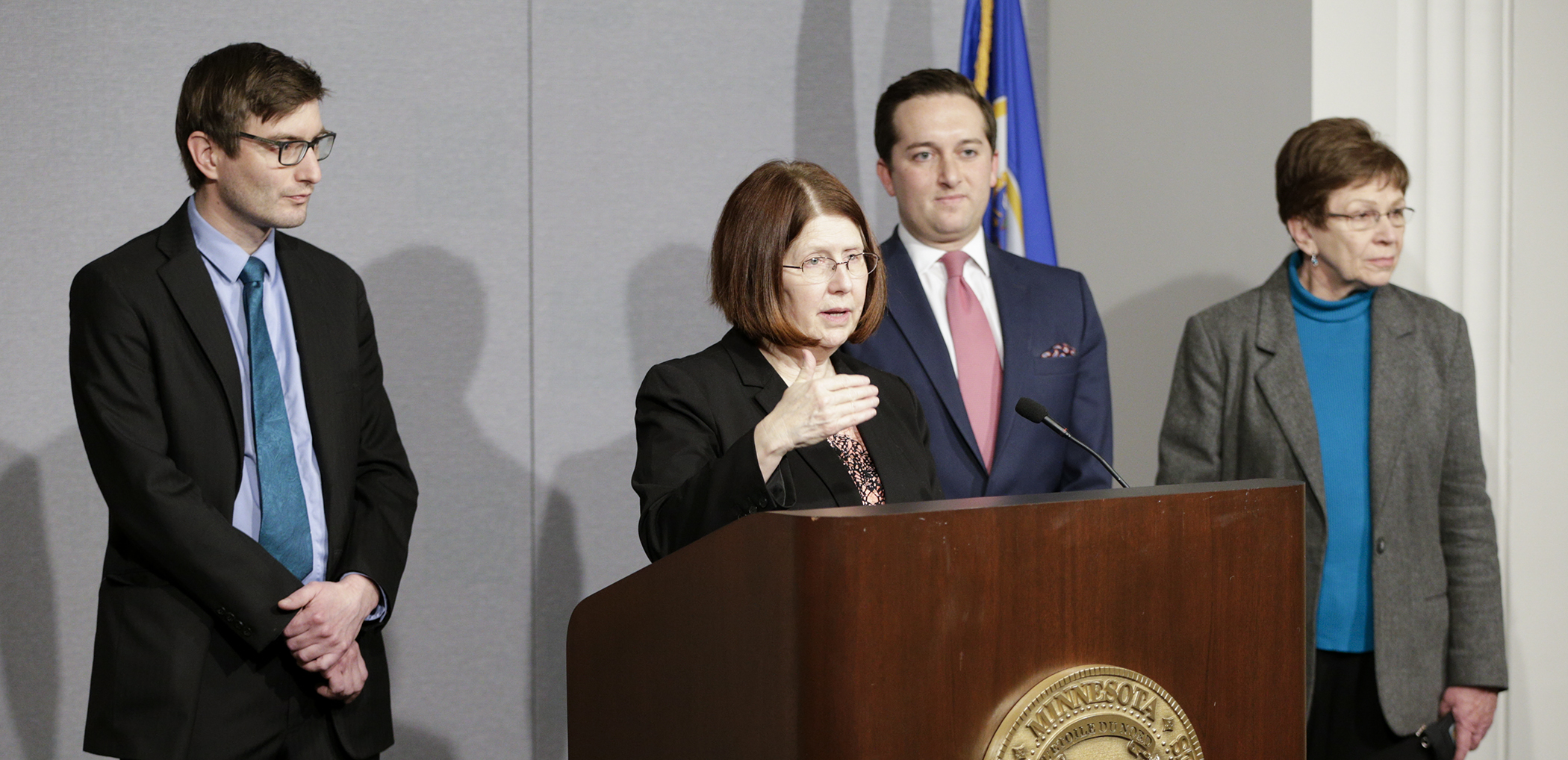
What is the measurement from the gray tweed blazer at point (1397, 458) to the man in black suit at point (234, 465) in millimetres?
1578

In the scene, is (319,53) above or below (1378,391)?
above

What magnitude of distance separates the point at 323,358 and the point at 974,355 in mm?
1159

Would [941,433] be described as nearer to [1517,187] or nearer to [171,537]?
[171,537]

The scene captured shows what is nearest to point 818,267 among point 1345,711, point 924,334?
point 924,334

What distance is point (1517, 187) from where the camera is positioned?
10.7ft

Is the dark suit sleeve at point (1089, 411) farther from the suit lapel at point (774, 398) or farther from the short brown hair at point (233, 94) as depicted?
the short brown hair at point (233, 94)

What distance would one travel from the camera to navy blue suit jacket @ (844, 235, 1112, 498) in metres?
2.30

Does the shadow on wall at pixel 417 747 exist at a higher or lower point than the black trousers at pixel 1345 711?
lower

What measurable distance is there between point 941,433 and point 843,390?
987 mm

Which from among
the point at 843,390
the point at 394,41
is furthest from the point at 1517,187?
the point at 394,41

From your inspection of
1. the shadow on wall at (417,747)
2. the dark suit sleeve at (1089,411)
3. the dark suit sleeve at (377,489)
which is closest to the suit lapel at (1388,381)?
the dark suit sleeve at (1089,411)

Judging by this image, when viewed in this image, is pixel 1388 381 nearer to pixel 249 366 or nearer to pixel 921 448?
pixel 921 448

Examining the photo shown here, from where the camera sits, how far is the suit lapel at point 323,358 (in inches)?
82.7

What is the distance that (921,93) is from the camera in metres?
2.53
